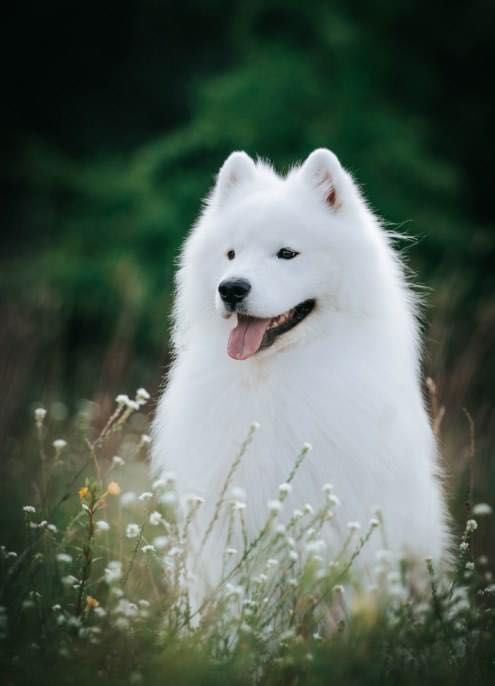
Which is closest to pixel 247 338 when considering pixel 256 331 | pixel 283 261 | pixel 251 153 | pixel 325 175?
pixel 256 331

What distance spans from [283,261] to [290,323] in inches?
9.6

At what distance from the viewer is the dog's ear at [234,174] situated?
3.75 meters

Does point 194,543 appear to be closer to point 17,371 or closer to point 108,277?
point 17,371

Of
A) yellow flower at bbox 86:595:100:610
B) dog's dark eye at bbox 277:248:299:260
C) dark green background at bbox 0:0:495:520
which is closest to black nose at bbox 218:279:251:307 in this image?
dog's dark eye at bbox 277:248:299:260

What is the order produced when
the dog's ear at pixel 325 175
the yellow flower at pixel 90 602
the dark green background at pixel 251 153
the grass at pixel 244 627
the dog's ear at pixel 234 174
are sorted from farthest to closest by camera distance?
the dark green background at pixel 251 153 < the dog's ear at pixel 234 174 < the dog's ear at pixel 325 175 < the yellow flower at pixel 90 602 < the grass at pixel 244 627

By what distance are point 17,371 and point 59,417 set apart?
0.38 metres

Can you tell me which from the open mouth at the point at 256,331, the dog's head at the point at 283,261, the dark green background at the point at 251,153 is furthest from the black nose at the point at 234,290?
the dark green background at the point at 251,153

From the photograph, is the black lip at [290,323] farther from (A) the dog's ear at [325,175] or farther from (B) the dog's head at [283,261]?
(A) the dog's ear at [325,175]

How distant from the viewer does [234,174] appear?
3762 millimetres

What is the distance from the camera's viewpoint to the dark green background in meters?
7.48

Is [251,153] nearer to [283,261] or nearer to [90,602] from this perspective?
[283,261]

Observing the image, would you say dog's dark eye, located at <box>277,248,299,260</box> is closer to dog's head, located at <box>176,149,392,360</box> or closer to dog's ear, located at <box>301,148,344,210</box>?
dog's head, located at <box>176,149,392,360</box>

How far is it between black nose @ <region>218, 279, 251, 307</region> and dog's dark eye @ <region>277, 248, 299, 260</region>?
0.84 ft

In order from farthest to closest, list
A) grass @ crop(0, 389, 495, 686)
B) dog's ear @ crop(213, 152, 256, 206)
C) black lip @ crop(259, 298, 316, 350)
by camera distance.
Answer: dog's ear @ crop(213, 152, 256, 206)
black lip @ crop(259, 298, 316, 350)
grass @ crop(0, 389, 495, 686)
